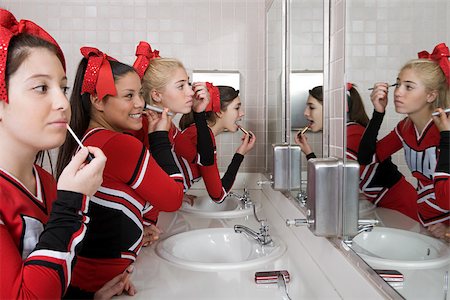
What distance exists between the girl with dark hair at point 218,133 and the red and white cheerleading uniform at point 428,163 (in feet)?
4.43

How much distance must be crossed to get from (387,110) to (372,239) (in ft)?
1.00

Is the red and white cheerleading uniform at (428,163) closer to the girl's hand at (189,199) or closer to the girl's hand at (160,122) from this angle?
the girl's hand at (160,122)

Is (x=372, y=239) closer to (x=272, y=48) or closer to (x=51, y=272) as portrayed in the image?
Answer: (x=51, y=272)

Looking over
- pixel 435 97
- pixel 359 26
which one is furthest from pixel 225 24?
pixel 435 97

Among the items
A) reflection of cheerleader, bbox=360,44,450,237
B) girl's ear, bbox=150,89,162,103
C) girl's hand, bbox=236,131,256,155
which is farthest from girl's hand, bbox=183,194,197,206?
reflection of cheerleader, bbox=360,44,450,237

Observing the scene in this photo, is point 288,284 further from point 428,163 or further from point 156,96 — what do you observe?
point 156,96

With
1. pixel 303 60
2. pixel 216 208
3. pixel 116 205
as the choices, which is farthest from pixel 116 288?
pixel 216 208

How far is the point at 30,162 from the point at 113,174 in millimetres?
329

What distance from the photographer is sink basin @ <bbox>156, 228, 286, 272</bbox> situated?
5.05 feet

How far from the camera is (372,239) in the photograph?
96 cm

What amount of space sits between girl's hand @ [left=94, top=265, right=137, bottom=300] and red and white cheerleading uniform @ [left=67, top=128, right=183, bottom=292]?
0.11m

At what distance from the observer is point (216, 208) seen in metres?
2.46

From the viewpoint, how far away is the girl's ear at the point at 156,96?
1.78 m

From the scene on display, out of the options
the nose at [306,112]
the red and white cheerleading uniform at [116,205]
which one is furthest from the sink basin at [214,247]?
the nose at [306,112]
